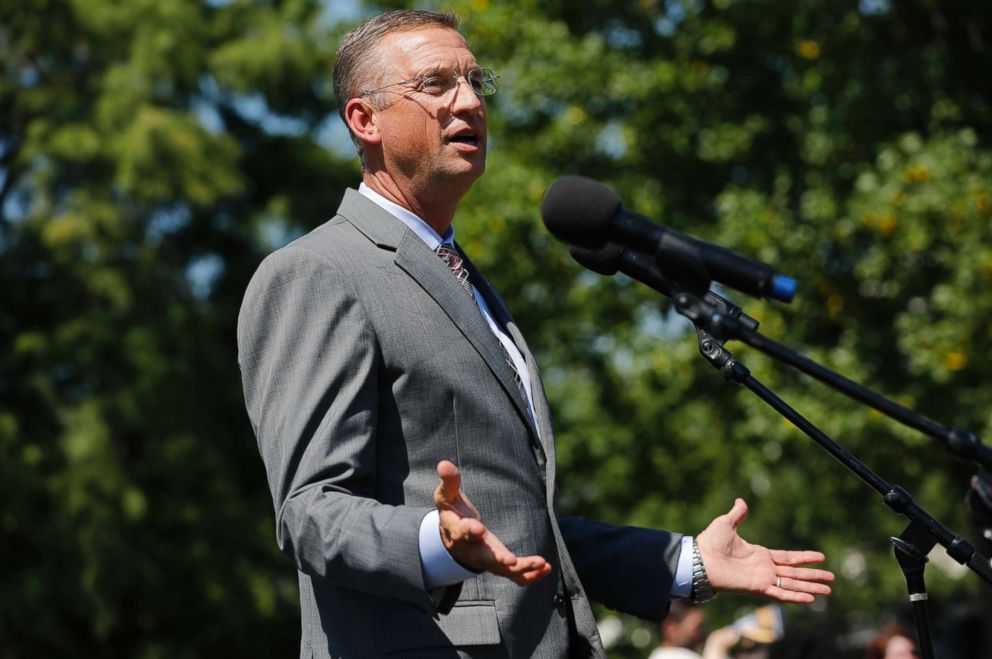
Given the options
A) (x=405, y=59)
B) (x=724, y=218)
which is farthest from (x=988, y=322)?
(x=405, y=59)

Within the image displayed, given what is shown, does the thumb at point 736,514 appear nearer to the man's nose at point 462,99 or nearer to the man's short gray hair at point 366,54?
the man's nose at point 462,99

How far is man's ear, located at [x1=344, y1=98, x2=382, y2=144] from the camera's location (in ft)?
11.4

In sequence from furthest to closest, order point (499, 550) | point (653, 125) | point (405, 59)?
point (653, 125) → point (405, 59) → point (499, 550)

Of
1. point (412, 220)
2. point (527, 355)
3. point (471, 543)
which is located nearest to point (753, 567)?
point (527, 355)

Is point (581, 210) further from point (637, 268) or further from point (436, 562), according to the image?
point (436, 562)

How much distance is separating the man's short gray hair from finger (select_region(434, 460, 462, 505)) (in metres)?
1.25

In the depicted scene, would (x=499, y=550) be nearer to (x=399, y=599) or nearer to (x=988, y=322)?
(x=399, y=599)

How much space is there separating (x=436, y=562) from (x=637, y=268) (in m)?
0.79

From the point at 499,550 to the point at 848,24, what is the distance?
12214 mm

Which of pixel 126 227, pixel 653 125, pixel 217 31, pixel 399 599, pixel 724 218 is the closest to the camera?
pixel 399 599

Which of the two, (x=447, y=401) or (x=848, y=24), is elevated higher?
(x=848, y=24)

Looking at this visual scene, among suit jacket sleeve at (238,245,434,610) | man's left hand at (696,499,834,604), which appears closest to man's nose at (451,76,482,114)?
suit jacket sleeve at (238,245,434,610)

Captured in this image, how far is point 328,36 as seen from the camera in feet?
60.7

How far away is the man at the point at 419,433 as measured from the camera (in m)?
2.71
